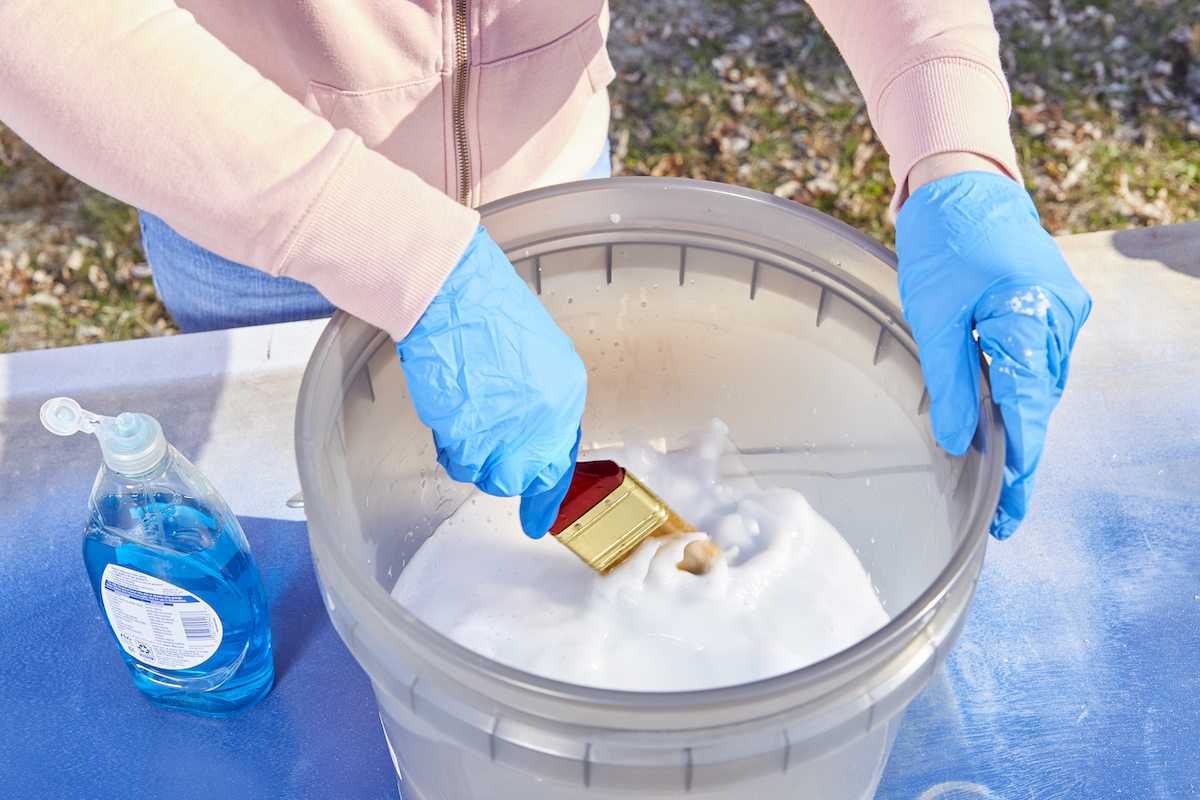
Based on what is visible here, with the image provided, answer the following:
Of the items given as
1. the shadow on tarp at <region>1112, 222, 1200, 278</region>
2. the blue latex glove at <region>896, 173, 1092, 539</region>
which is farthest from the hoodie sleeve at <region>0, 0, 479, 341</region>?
the shadow on tarp at <region>1112, 222, 1200, 278</region>

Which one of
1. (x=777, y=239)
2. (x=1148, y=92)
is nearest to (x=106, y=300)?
(x=777, y=239)

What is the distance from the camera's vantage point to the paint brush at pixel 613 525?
868 mm

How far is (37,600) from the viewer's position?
3.02 feet

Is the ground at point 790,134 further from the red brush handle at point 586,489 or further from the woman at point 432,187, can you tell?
the red brush handle at point 586,489

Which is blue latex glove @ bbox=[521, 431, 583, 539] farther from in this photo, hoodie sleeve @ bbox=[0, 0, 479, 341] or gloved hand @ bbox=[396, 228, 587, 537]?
hoodie sleeve @ bbox=[0, 0, 479, 341]

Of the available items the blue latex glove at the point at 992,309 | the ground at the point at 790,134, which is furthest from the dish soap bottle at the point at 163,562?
the ground at the point at 790,134

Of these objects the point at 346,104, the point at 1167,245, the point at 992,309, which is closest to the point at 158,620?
the point at 346,104

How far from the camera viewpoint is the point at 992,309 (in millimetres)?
744

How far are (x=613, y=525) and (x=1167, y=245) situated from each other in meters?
0.85

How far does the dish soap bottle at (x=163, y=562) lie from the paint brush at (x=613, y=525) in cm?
29

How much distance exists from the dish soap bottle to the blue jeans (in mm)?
472

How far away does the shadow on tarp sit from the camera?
1.19m

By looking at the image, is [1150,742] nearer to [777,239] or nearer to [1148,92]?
[777,239]

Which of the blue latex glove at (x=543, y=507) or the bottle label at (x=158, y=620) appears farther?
the blue latex glove at (x=543, y=507)
